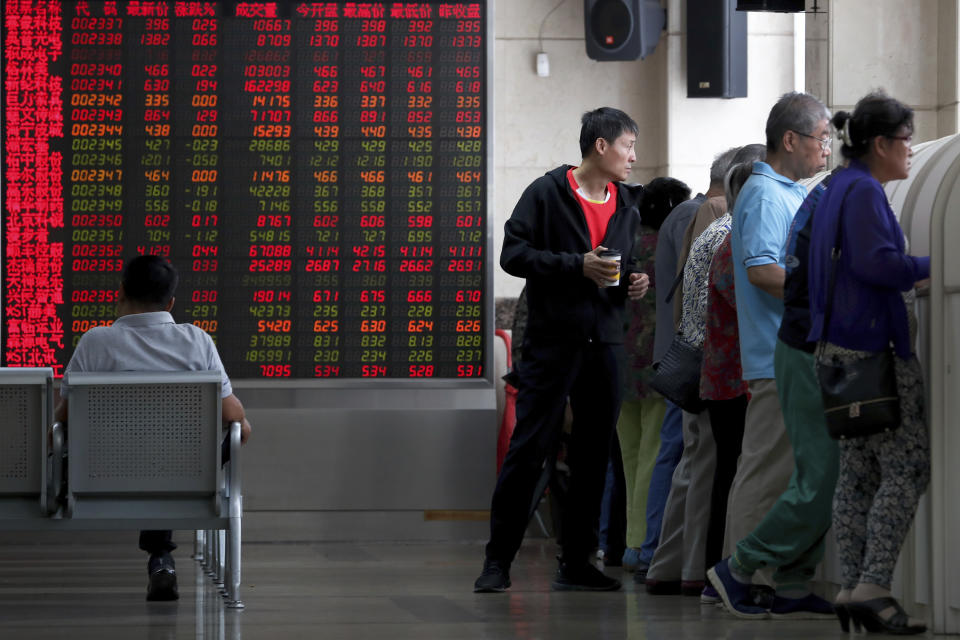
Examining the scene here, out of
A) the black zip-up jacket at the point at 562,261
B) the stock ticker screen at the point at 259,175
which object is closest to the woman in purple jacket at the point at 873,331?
the black zip-up jacket at the point at 562,261

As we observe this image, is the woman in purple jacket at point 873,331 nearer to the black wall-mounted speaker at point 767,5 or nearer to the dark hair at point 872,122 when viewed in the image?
the dark hair at point 872,122

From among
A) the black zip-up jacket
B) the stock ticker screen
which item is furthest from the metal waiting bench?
the stock ticker screen

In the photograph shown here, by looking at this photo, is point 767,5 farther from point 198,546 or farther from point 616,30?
point 198,546

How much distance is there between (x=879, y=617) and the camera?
4.11 metres

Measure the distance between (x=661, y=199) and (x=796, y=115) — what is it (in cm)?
200

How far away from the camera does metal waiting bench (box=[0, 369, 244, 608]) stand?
4.91m

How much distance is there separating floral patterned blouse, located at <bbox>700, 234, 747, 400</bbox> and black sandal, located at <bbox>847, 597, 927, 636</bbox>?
1.10m

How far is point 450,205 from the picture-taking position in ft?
26.2

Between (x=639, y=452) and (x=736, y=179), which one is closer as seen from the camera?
(x=736, y=179)

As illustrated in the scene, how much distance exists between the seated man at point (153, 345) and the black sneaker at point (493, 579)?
990mm

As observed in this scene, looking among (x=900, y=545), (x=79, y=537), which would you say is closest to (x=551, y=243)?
(x=900, y=545)

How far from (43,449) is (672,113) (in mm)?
5436

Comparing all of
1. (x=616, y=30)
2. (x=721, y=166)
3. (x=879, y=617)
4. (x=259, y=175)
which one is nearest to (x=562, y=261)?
(x=721, y=166)

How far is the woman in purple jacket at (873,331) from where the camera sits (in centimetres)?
409
